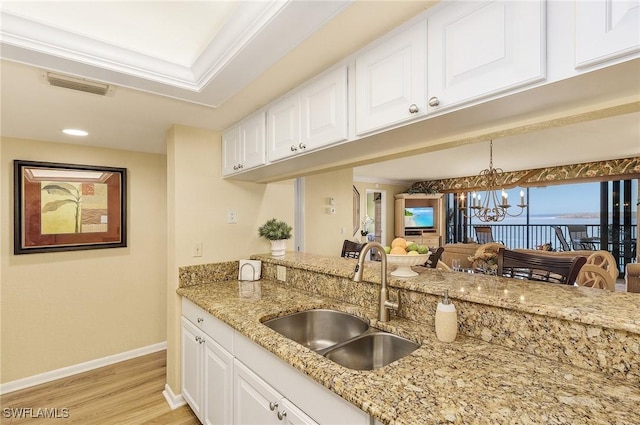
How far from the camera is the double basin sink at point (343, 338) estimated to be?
1312 mm

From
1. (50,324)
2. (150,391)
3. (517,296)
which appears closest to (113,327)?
(50,324)

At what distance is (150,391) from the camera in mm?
2547

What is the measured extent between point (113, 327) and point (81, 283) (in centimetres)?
55

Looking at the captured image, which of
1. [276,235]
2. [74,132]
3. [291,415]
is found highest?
[74,132]

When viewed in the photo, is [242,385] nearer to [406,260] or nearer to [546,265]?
[406,260]

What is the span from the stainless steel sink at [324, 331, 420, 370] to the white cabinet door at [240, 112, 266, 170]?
1211mm

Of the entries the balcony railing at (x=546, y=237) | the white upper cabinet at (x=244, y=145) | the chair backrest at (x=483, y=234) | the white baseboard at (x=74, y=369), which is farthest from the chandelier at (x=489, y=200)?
the white baseboard at (x=74, y=369)

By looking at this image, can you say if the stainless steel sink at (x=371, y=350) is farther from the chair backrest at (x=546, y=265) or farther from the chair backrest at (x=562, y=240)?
the chair backrest at (x=562, y=240)

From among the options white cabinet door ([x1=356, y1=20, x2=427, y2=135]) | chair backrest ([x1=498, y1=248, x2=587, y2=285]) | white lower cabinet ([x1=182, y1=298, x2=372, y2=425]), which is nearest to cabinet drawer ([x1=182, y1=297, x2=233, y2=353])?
white lower cabinet ([x1=182, y1=298, x2=372, y2=425])

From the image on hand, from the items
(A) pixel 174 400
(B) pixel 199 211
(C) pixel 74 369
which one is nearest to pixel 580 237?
(B) pixel 199 211

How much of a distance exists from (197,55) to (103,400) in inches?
107

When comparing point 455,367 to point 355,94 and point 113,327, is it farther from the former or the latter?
point 113,327

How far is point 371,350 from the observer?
54.4 inches

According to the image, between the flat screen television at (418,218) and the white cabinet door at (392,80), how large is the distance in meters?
6.77
